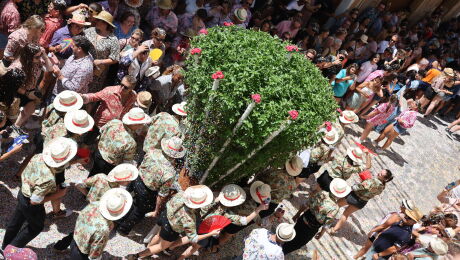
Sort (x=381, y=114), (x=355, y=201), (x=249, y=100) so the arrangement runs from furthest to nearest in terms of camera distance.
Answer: (x=381, y=114) → (x=355, y=201) → (x=249, y=100)

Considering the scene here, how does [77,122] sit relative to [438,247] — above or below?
below

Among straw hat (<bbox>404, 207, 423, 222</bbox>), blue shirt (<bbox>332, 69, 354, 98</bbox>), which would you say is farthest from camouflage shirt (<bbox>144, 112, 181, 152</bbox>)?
blue shirt (<bbox>332, 69, 354, 98</bbox>)

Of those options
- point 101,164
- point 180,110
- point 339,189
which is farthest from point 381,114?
point 101,164

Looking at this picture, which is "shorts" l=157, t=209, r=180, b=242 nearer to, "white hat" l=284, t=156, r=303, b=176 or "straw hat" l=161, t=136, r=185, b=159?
"straw hat" l=161, t=136, r=185, b=159

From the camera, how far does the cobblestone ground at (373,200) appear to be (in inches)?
232

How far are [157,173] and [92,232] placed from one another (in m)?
1.30

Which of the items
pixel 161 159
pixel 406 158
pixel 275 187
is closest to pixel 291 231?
pixel 275 187

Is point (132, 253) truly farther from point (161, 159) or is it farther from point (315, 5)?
point (315, 5)

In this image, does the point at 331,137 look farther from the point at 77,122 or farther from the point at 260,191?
the point at 77,122

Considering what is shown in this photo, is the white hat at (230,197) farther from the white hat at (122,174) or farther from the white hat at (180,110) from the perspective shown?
the white hat at (180,110)

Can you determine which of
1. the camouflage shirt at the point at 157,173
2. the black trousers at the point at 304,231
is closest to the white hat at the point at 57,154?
the camouflage shirt at the point at 157,173

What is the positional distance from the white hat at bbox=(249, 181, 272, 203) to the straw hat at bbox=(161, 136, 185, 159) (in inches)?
49.7

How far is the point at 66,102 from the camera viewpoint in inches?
223

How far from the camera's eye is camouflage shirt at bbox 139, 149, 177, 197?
18.2ft
